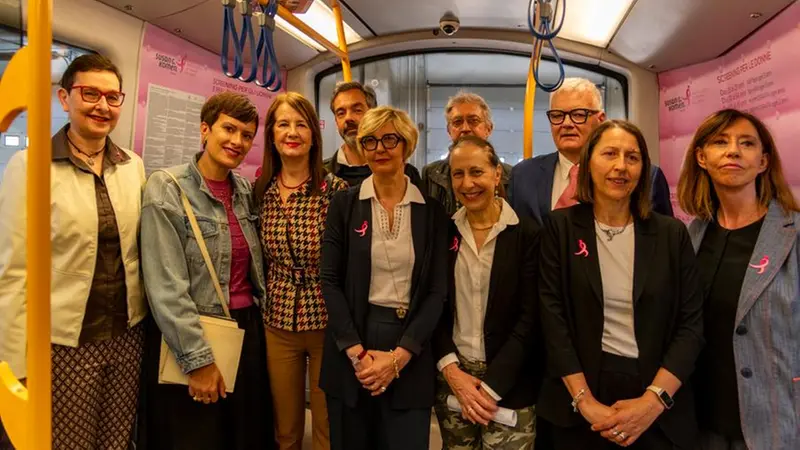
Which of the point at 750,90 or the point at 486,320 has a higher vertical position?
the point at 750,90

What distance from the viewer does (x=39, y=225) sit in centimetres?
93

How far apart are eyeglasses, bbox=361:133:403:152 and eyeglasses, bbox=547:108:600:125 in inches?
29.4

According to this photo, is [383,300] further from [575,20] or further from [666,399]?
[575,20]

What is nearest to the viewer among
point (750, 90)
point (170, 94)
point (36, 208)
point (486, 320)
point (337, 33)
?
point (36, 208)

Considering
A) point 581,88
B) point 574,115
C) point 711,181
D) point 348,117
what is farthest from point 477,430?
point 348,117

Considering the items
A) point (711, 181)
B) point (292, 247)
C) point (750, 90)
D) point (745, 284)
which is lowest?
point (745, 284)

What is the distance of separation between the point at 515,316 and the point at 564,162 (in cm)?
78

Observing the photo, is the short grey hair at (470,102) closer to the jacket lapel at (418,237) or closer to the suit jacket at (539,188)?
the suit jacket at (539,188)

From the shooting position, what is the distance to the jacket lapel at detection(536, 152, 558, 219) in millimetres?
2135

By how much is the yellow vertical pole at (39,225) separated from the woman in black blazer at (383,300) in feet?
3.13

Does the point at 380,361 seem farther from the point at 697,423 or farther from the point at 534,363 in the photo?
the point at 697,423

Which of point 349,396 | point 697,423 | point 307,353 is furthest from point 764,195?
point 307,353

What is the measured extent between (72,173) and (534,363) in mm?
1718

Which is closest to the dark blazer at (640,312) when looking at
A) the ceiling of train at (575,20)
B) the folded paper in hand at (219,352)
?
the folded paper in hand at (219,352)
